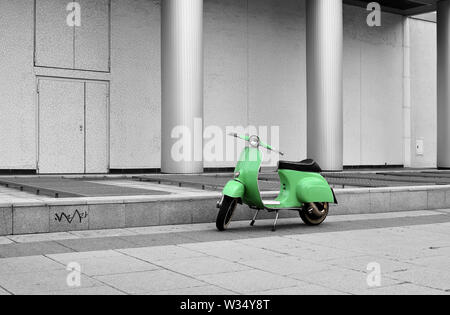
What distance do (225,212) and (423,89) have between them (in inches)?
785

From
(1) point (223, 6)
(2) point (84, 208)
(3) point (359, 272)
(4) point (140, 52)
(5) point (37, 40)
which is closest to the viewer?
(3) point (359, 272)

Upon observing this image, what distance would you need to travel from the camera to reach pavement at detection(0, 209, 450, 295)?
15.6ft

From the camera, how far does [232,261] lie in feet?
19.5

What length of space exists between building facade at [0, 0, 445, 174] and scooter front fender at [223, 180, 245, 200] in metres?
8.19

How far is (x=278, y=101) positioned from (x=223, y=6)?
383 cm

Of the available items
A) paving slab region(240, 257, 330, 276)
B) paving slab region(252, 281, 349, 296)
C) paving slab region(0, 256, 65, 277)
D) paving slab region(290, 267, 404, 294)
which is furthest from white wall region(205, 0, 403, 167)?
paving slab region(252, 281, 349, 296)

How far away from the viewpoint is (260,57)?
21.0m

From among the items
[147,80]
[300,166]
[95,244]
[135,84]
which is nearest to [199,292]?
[95,244]

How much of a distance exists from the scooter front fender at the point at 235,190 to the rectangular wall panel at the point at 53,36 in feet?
35.6

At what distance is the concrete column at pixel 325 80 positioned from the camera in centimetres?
1831

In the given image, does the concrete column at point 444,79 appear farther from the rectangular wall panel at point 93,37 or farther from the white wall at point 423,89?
the rectangular wall panel at point 93,37

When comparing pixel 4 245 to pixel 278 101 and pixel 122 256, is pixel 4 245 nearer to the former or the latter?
pixel 122 256

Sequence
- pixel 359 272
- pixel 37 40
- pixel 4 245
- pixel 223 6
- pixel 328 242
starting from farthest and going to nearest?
pixel 223 6, pixel 37 40, pixel 328 242, pixel 4 245, pixel 359 272
